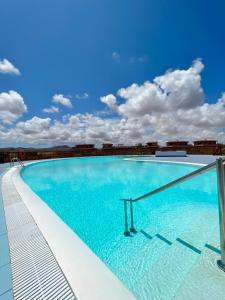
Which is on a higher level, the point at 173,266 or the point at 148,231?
the point at 173,266

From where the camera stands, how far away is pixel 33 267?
156 centimetres

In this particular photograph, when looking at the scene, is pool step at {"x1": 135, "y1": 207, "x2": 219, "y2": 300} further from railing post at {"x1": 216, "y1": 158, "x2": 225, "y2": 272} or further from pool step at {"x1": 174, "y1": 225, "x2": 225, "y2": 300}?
A: railing post at {"x1": 216, "y1": 158, "x2": 225, "y2": 272}

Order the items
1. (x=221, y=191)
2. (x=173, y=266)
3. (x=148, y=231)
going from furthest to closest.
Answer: (x=148, y=231)
(x=173, y=266)
(x=221, y=191)

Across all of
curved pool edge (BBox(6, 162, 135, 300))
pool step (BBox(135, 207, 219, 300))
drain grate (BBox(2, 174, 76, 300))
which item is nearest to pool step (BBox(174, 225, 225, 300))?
pool step (BBox(135, 207, 219, 300))

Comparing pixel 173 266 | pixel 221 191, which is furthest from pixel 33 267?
pixel 221 191

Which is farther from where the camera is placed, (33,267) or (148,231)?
(148,231)

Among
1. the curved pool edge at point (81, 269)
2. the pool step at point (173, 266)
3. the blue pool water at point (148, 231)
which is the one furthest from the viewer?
the blue pool water at point (148, 231)

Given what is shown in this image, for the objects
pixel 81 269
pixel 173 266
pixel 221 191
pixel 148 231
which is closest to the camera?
pixel 221 191

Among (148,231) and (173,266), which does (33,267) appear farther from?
(148,231)

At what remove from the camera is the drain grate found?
1.27m

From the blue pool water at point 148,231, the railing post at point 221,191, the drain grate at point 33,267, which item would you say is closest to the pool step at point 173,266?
the blue pool water at point 148,231

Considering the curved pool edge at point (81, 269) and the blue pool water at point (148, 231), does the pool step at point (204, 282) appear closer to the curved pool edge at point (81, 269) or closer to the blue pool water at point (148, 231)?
the blue pool water at point (148, 231)

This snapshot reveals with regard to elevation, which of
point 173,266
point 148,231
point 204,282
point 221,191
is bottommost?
point 148,231

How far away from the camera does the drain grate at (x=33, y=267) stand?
49.9 inches
